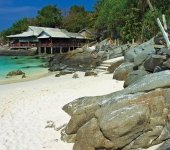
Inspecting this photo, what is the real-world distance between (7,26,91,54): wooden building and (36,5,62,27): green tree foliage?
9282 millimetres

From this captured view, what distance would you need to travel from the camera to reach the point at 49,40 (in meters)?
55.0

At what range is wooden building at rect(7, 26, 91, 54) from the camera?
173ft

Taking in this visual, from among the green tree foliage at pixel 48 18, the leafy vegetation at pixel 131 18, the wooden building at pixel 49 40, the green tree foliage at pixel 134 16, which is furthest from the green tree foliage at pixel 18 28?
the green tree foliage at pixel 134 16

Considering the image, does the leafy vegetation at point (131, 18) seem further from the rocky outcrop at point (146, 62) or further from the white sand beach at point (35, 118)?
Result: the white sand beach at point (35, 118)

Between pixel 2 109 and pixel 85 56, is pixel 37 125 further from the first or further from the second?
pixel 85 56

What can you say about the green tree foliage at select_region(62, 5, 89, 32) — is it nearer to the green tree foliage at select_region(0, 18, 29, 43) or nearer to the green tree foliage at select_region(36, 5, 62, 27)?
the green tree foliage at select_region(36, 5, 62, 27)

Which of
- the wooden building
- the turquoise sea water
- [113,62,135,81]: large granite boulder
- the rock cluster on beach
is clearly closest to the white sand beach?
[113,62,135,81]: large granite boulder

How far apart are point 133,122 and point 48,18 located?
215 ft

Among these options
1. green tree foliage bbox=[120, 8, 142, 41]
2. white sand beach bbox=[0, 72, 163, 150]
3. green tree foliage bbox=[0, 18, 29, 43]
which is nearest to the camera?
white sand beach bbox=[0, 72, 163, 150]

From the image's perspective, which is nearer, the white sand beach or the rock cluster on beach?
the rock cluster on beach

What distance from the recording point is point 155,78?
5684 mm

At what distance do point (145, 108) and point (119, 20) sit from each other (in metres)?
32.0

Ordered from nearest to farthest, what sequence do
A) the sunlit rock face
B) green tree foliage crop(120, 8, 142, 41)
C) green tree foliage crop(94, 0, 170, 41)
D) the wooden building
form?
the sunlit rock face < green tree foliage crop(94, 0, 170, 41) < green tree foliage crop(120, 8, 142, 41) < the wooden building

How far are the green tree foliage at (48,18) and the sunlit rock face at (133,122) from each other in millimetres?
63040
